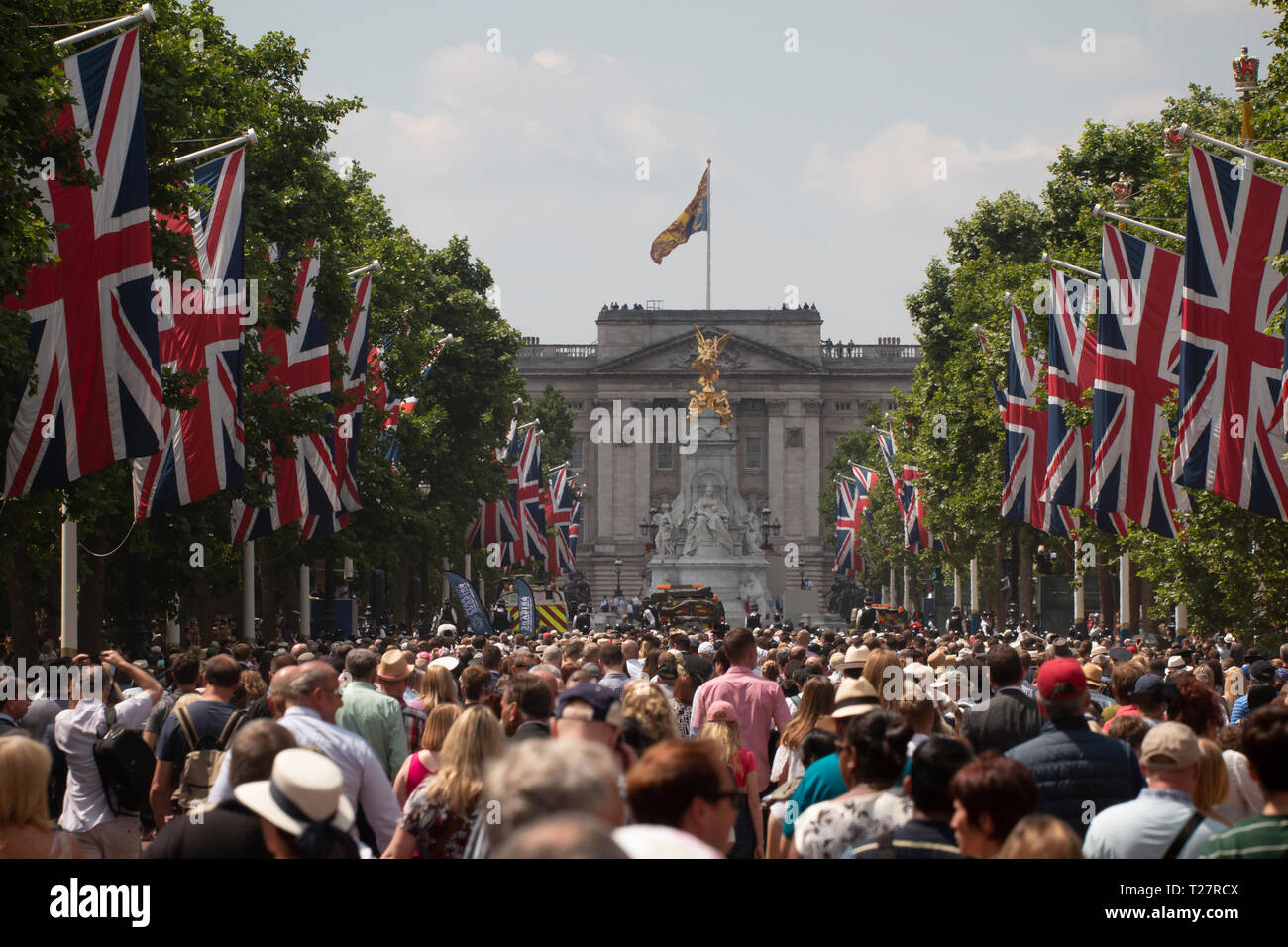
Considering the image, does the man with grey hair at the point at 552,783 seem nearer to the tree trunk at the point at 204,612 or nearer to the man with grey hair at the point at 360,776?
the man with grey hair at the point at 360,776

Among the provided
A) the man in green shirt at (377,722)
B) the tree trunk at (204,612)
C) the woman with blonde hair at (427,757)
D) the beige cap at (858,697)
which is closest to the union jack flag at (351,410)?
the tree trunk at (204,612)

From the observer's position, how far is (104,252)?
1884 cm

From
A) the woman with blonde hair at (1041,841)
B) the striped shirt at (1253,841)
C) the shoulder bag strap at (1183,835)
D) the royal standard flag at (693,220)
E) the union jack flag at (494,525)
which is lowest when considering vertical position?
the shoulder bag strap at (1183,835)

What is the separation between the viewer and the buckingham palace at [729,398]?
140m

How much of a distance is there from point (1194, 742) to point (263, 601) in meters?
36.5

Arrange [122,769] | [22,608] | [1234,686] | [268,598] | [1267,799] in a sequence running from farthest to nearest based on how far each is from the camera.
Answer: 1. [268,598]
2. [22,608]
3. [1234,686]
4. [122,769]
5. [1267,799]

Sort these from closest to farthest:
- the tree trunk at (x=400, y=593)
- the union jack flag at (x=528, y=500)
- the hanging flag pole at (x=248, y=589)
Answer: the hanging flag pole at (x=248, y=589), the tree trunk at (x=400, y=593), the union jack flag at (x=528, y=500)

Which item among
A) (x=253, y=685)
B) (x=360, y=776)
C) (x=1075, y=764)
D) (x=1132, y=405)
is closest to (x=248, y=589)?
(x=1132, y=405)

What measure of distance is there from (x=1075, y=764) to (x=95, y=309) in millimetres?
12828

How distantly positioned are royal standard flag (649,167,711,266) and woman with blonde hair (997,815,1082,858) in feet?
304

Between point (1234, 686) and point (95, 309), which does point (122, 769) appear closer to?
point (95, 309)

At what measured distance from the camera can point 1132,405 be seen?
27125 millimetres

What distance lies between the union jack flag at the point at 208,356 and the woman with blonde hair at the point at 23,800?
56.8ft

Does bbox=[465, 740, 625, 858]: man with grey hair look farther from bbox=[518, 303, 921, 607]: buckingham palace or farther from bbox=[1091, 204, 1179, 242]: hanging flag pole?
bbox=[518, 303, 921, 607]: buckingham palace
